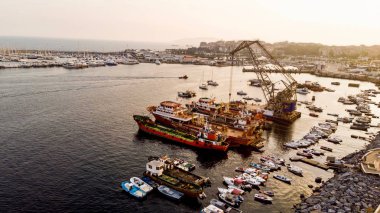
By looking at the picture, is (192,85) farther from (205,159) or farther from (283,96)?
(205,159)

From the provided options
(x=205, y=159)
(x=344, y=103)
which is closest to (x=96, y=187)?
(x=205, y=159)

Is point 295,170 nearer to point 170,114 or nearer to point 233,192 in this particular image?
point 233,192

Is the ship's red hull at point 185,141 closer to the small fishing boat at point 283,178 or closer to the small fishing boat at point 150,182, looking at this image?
the small fishing boat at point 283,178

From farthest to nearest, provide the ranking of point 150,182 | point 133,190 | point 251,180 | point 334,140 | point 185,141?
point 334,140 < point 185,141 < point 251,180 < point 150,182 < point 133,190

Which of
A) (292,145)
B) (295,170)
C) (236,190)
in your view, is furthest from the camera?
(292,145)

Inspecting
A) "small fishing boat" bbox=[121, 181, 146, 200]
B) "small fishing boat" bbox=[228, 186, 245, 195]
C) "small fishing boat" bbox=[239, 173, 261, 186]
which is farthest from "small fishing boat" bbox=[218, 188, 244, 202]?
"small fishing boat" bbox=[121, 181, 146, 200]

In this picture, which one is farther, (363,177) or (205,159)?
(205,159)

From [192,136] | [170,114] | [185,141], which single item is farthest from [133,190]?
[170,114]

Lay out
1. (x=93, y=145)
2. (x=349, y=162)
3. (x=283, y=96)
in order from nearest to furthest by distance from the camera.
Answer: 1. (x=349, y=162)
2. (x=93, y=145)
3. (x=283, y=96)
